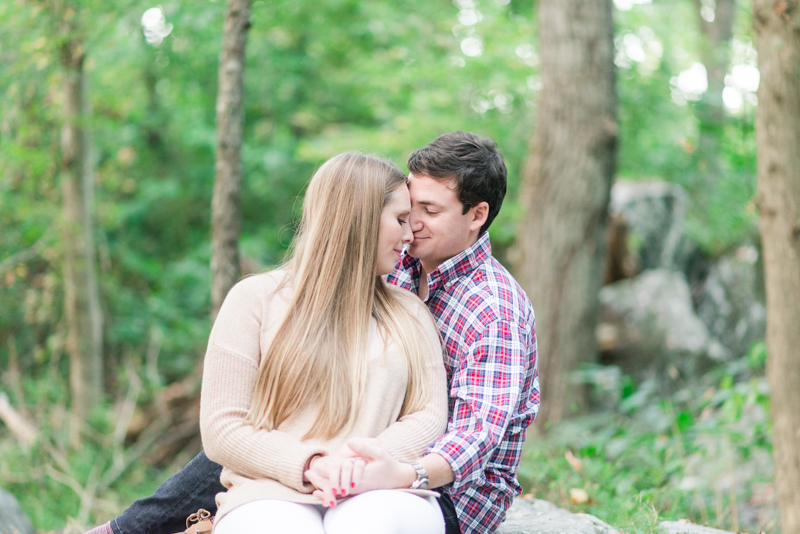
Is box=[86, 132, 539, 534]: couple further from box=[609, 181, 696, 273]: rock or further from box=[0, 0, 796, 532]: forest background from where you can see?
box=[609, 181, 696, 273]: rock

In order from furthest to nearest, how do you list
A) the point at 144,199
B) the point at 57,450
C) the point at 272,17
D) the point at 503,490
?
the point at 144,199, the point at 57,450, the point at 272,17, the point at 503,490

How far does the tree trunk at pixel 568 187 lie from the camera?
525cm

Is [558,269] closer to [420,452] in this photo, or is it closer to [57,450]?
[420,452]

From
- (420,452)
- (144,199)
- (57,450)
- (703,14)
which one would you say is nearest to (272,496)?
(420,452)

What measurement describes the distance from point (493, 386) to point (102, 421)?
517cm

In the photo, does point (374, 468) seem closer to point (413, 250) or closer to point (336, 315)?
point (336, 315)

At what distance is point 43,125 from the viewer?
19.4 ft

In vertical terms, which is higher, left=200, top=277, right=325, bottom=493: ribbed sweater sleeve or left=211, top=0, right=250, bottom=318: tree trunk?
left=211, top=0, right=250, bottom=318: tree trunk

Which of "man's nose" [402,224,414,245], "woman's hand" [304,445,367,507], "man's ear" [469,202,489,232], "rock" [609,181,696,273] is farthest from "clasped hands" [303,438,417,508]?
"rock" [609,181,696,273]

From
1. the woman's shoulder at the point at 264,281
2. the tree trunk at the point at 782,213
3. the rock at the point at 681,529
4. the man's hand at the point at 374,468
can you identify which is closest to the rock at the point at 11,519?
the woman's shoulder at the point at 264,281

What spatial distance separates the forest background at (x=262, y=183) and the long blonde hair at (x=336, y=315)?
1.35 metres

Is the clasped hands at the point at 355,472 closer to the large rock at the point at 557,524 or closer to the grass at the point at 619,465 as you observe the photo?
the large rock at the point at 557,524

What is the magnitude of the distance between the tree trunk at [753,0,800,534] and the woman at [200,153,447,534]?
1897 millimetres

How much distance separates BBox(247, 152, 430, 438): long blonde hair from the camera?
1946 millimetres
